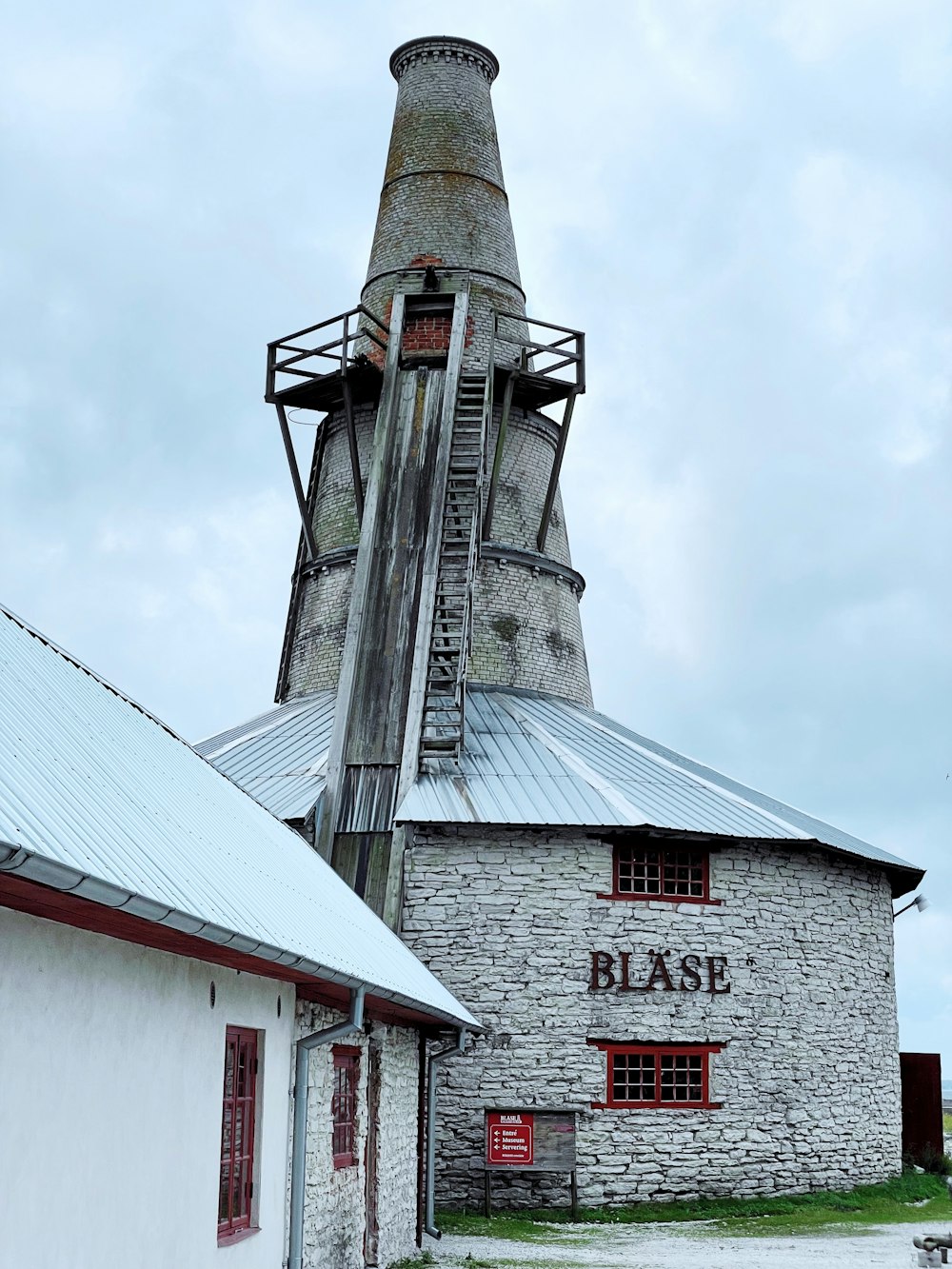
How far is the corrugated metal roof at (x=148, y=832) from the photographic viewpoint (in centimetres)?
570

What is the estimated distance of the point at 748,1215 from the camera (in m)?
17.6

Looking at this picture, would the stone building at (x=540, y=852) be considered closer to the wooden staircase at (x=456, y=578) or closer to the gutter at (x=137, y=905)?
the wooden staircase at (x=456, y=578)

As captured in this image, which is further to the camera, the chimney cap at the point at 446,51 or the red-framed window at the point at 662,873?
the chimney cap at the point at 446,51

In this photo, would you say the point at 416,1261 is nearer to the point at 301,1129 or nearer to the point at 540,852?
the point at 301,1129

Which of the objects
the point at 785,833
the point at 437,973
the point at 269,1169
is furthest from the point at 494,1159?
the point at 269,1169

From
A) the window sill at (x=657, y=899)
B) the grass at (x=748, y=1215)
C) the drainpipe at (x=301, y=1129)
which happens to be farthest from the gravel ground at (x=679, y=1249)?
the window sill at (x=657, y=899)

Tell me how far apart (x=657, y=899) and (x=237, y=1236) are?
1095 cm

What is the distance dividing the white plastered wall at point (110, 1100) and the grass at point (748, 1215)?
7870 mm

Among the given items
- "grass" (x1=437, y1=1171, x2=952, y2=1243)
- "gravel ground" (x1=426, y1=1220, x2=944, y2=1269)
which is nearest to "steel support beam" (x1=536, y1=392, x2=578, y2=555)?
"grass" (x1=437, y1=1171, x2=952, y2=1243)

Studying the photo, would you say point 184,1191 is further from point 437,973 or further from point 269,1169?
point 437,973

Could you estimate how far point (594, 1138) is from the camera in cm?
1780

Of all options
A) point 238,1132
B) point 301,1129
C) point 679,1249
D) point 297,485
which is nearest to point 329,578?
point 297,485

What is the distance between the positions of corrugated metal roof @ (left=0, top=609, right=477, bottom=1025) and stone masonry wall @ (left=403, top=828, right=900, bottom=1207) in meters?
5.36

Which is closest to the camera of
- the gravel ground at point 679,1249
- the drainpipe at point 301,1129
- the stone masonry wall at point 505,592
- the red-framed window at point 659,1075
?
the drainpipe at point 301,1129
